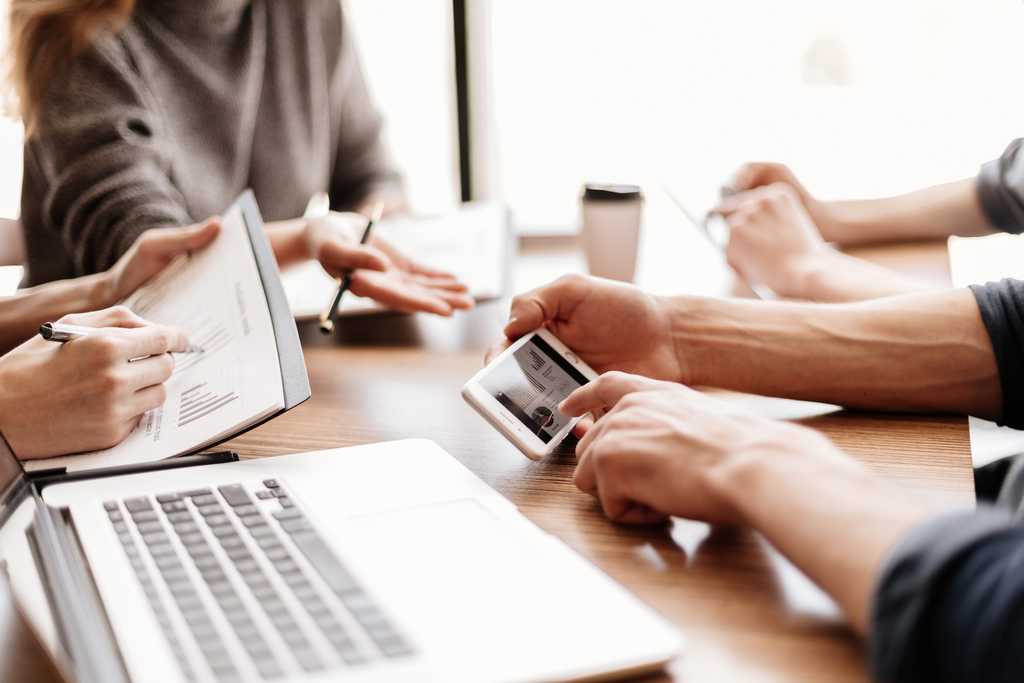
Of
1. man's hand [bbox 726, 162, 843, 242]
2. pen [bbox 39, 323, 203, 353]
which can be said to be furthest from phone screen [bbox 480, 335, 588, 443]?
man's hand [bbox 726, 162, 843, 242]

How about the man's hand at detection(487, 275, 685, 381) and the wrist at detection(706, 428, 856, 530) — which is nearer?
the wrist at detection(706, 428, 856, 530)

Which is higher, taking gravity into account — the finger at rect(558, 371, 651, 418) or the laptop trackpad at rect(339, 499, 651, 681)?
the finger at rect(558, 371, 651, 418)

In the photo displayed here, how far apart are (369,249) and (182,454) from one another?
0.43 metres

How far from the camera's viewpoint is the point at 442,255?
1.32 m

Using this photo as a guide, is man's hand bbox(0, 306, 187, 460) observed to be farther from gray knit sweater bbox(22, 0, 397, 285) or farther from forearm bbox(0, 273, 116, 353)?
gray knit sweater bbox(22, 0, 397, 285)

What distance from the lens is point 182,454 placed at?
0.73 metres

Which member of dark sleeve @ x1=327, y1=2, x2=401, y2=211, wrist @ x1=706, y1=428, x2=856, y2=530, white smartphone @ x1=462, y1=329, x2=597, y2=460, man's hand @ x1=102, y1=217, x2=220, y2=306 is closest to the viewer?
wrist @ x1=706, y1=428, x2=856, y2=530

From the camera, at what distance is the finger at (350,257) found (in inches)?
43.3

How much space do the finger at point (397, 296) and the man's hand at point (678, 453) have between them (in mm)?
439

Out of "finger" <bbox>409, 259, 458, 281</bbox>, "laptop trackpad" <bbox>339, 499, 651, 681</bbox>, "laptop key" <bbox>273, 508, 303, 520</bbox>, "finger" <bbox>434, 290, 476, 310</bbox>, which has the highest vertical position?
"finger" <bbox>409, 259, 458, 281</bbox>

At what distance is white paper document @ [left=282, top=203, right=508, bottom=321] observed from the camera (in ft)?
3.93

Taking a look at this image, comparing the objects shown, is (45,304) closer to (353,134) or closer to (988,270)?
(353,134)

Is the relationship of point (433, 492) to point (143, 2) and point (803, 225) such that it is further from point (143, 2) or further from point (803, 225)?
point (143, 2)

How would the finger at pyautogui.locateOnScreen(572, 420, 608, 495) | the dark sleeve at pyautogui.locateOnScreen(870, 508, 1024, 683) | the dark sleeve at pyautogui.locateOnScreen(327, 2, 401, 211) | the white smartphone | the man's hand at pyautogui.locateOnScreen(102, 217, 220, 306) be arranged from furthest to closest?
the dark sleeve at pyautogui.locateOnScreen(327, 2, 401, 211) → the man's hand at pyautogui.locateOnScreen(102, 217, 220, 306) → the white smartphone → the finger at pyautogui.locateOnScreen(572, 420, 608, 495) → the dark sleeve at pyautogui.locateOnScreen(870, 508, 1024, 683)
